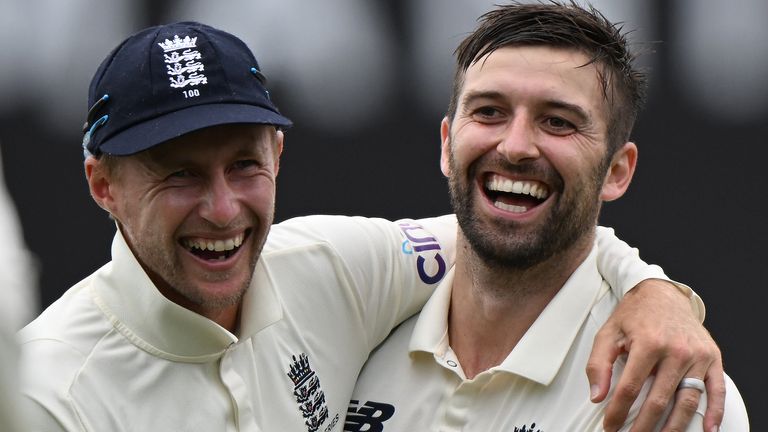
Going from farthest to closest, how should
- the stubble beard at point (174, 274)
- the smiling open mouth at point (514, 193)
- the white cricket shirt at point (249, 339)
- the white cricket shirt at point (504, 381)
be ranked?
1. the smiling open mouth at point (514, 193)
2. the white cricket shirt at point (504, 381)
3. the stubble beard at point (174, 274)
4. the white cricket shirt at point (249, 339)

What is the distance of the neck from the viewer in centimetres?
280

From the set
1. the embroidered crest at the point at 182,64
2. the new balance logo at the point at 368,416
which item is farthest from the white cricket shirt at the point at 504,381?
the embroidered crest at the point at 182,64

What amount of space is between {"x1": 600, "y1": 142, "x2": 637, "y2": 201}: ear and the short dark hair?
4cm

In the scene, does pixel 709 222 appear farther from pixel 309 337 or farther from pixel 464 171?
pixel 309 337

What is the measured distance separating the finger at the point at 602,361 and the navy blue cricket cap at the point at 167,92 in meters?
0.81

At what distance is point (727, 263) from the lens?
4422mm

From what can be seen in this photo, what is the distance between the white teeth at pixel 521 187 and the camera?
2703 mm

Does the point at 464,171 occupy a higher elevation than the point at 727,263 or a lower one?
higher

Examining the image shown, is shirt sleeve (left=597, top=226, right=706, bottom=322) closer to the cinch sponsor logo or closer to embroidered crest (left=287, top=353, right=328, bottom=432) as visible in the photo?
the cinch sponsor logo

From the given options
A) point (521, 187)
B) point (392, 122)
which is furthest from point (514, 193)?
point (392, 122)

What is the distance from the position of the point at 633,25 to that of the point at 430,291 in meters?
1.78

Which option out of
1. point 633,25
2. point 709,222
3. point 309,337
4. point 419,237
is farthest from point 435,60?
point 309,337

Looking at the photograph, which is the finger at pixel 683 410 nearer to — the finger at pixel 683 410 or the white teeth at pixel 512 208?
the finger at pixel 683 410

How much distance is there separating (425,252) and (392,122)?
1.47 metres
